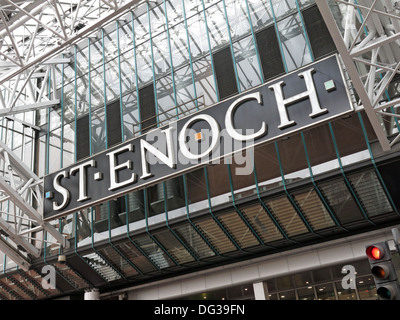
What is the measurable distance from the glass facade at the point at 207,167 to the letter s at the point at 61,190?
2.43m

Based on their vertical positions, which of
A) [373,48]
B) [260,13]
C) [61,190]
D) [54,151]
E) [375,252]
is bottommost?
[375,252]

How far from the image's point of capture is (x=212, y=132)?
15.3m

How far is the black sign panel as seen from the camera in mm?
13680

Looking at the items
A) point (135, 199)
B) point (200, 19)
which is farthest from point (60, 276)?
point (200, 19)

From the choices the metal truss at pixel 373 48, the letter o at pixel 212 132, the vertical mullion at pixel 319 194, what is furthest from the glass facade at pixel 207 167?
the letter o at pixel 212 132

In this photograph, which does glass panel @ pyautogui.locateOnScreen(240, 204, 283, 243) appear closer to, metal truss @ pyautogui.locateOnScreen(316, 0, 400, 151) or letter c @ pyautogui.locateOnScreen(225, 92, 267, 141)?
letter c @ pyautogui.locateOnScreen(225, 92, 267, 141)

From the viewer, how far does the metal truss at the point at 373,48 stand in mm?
10953

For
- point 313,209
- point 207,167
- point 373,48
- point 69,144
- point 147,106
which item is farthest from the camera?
point 69,144

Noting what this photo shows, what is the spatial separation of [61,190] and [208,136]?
7141 millimetres

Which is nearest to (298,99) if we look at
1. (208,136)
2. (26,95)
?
(208,136)

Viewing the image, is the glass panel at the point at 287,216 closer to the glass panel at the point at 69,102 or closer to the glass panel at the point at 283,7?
the glass panel at the point at 283,7

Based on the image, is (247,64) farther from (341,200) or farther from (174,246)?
(174,246)
